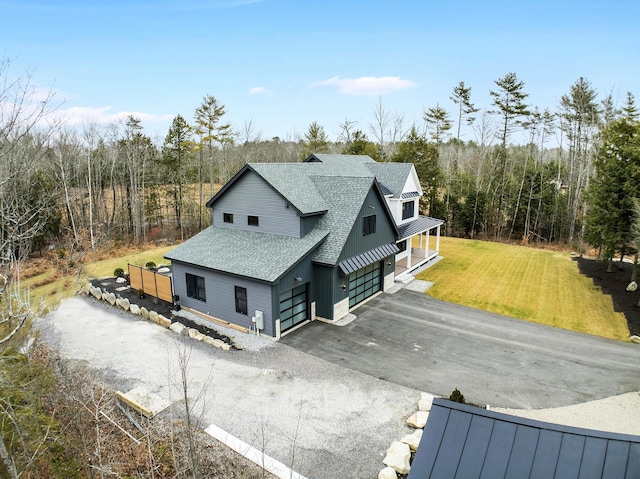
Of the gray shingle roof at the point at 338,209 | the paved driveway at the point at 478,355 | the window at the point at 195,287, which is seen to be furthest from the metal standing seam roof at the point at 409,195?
the window at the point at 195,287

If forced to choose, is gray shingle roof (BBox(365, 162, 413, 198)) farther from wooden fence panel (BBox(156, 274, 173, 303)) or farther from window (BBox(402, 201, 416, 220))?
wooden fence panel (BBox(156, 274, 173, 303))

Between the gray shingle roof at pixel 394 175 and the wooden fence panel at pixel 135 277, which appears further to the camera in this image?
the gray shingle roof at pixel 394 175

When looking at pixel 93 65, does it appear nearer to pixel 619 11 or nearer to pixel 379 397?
pixel 379 397

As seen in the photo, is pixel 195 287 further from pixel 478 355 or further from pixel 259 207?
pixel 478 355

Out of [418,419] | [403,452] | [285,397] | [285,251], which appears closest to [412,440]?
[403,452]

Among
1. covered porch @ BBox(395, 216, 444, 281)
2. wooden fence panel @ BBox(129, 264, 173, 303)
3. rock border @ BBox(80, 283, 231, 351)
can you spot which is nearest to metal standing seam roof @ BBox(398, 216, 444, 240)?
covered porch @ BBox(395, 216, 444, 281)

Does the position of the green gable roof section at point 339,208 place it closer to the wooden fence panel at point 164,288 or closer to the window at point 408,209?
the window at point 408,209

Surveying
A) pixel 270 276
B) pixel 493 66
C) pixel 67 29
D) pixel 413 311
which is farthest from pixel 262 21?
pixel 493 66
